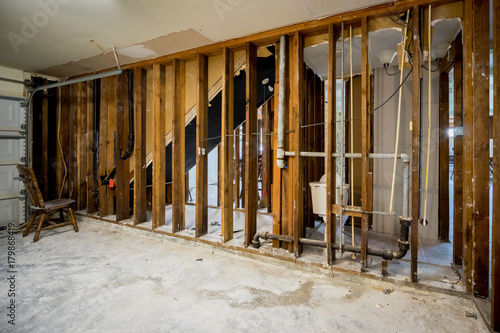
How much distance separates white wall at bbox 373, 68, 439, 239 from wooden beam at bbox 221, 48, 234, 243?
191 centimetres

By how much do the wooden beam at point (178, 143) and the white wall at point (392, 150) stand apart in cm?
247

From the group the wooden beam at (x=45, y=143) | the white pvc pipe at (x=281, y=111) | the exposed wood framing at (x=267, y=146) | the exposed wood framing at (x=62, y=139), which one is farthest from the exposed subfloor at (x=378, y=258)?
the wooden beam at (x=45, y=143)

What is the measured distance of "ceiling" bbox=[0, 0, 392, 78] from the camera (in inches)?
82.1

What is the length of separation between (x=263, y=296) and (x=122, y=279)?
3.95 ft

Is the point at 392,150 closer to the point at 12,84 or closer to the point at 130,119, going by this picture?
the point at 130,119

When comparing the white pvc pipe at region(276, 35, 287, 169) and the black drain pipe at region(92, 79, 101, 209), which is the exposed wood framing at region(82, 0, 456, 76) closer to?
the white pvc pipe at region(276, 35, 287, 169)

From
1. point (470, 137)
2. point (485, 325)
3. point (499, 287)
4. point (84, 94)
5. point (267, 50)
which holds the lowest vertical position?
point (485, 325)

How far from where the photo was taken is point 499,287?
145 cm

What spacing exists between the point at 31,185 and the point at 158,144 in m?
1.63

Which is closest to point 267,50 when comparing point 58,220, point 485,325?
point 485,325

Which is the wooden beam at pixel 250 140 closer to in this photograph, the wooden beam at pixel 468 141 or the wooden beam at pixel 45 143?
the wooden beam at pixel 468 141

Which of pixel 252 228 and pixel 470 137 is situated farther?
pixel 252 228

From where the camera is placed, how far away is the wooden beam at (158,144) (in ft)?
10.5

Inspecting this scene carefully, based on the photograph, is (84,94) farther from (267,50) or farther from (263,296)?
(263,296)
